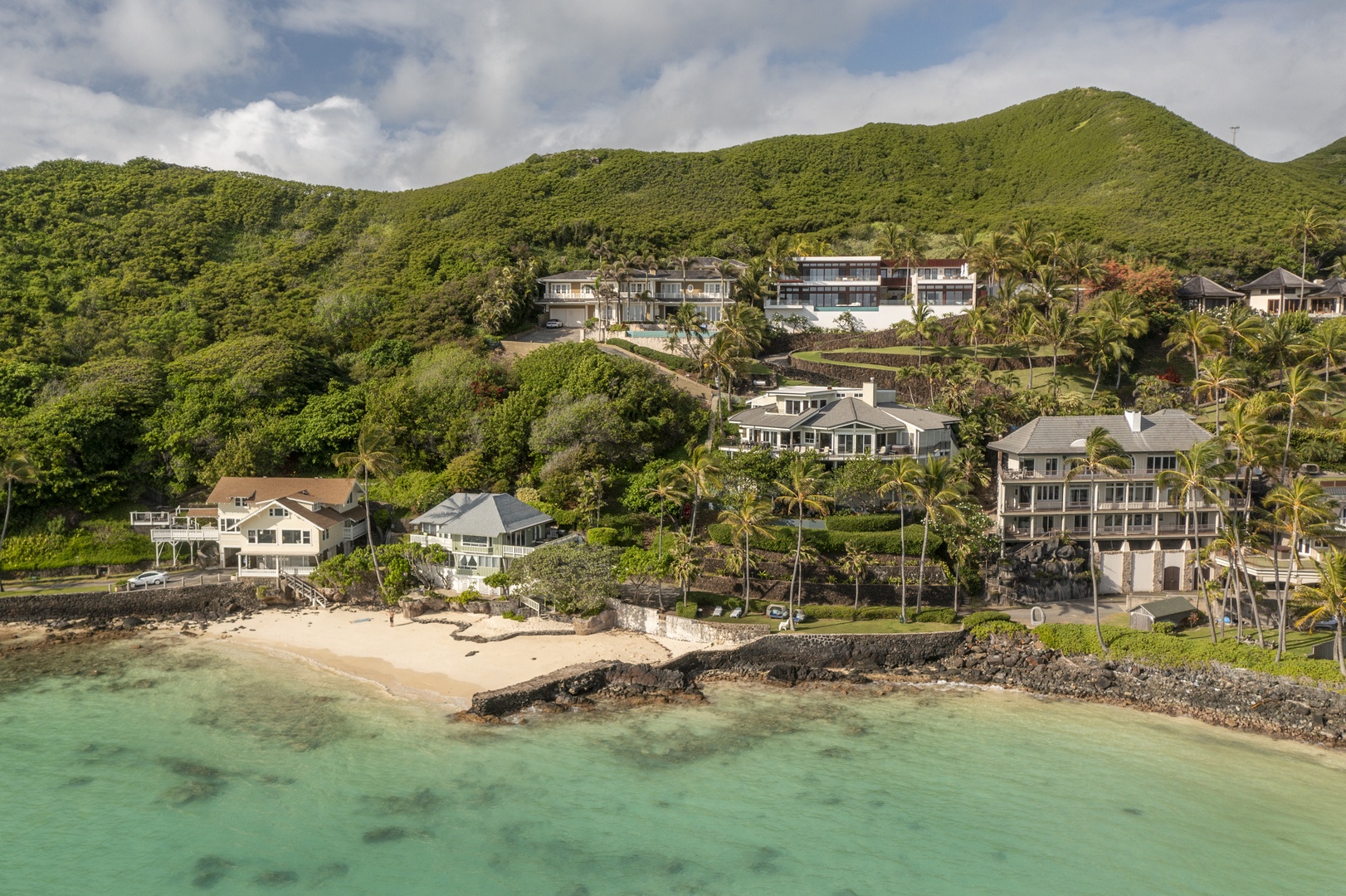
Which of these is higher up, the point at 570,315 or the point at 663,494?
the point at 570,315

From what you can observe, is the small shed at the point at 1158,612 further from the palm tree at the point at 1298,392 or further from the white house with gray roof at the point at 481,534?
the white house with gray roof at the point at 481,534

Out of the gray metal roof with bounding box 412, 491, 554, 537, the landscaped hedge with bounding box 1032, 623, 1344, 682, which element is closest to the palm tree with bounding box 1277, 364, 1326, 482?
the landscaped hedge with bounding box 1032, 623, 1344, 682

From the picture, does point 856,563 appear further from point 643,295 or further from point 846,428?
point 643,295

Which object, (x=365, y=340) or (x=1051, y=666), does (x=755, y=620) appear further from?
(x=365, y=340)

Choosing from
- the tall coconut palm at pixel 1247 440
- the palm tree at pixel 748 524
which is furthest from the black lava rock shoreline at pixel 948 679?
the tall coconut palm at pixel 1247 440

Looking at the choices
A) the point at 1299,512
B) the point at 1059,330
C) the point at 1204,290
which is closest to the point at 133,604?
the point at 1299,512

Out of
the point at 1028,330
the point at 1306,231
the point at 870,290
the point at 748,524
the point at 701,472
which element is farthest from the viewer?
the point at 870,290

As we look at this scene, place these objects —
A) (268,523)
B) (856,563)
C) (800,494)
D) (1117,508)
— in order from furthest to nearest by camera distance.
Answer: (268,523) < (1117,508) < (856,563) < (800,494)
